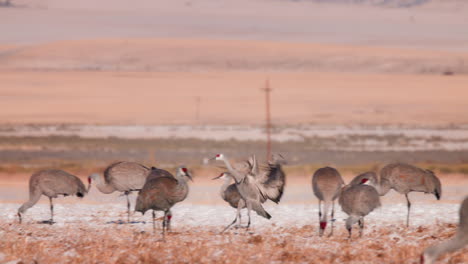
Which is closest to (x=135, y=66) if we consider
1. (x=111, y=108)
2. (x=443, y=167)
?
(x=111, y=108)

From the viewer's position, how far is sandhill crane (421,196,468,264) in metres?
8.91

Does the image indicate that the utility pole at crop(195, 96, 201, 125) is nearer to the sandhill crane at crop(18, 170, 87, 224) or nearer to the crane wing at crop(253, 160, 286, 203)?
the sandhill crane at crop(18, 170, 87, 224)

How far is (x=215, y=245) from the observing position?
1259cm

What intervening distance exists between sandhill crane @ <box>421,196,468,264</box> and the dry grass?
6.72 ft

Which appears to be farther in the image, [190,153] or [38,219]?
[190,153]

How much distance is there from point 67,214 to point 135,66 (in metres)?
92.1

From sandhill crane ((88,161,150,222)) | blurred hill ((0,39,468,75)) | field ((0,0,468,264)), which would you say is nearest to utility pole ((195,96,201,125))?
field ((0,0,468,264))

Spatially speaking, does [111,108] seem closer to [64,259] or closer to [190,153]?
[190,153]

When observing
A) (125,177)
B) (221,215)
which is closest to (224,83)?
(221,215)

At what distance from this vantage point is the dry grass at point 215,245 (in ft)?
38.2

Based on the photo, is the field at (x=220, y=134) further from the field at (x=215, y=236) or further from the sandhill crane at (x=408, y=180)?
the sandhill crane at (x=408, y=180)

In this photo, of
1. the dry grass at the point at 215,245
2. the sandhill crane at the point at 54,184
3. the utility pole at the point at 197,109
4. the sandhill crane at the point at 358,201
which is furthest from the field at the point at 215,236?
the utility pole at the point at 197,109

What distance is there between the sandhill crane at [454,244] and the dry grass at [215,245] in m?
2.05

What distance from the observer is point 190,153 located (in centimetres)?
3653
